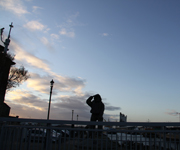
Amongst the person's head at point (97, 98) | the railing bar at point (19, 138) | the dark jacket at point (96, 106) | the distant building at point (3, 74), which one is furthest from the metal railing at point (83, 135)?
the distant building at point (3, 74)

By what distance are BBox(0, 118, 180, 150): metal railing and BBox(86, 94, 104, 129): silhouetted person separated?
5709 millimetres

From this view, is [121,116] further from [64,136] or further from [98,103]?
[64,136]

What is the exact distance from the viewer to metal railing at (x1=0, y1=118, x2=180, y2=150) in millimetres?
4145

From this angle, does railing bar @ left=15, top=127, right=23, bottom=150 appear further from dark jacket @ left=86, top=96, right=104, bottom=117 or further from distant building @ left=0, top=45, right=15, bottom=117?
distant building @ left=0, top=45, right=15, bottom=117

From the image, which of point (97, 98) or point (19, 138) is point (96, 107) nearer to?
point (97, 98)

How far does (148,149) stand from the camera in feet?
13.6

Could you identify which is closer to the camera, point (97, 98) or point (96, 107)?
point (96, 107)

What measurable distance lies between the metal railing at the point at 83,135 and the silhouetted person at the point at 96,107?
571cm

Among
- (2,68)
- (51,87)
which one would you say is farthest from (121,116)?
(2,68)

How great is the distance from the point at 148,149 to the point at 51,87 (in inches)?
672

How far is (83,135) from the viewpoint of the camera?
162 inches

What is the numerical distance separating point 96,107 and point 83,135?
6091 millimetres

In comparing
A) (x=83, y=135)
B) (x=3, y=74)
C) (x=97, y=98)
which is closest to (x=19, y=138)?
(x=83, y=135)

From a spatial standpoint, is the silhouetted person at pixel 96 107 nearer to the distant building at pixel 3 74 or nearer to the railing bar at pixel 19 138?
the railing bar at pixel 19 138
